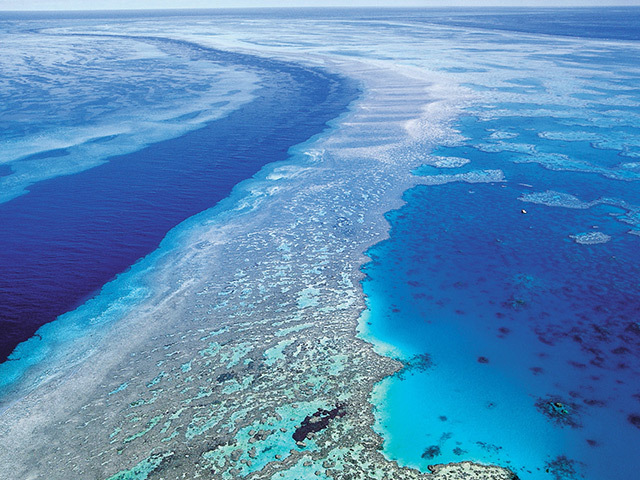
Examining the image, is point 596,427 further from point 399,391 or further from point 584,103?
point 584,103

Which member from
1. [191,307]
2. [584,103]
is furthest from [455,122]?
[191,307]

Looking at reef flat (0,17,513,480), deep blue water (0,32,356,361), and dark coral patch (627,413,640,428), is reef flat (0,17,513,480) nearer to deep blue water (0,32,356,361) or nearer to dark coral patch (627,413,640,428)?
deep blue water (0,32,356,361)

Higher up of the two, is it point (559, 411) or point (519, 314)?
point (519, 314)

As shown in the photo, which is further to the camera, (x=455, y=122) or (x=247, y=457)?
(x=455, y=122)

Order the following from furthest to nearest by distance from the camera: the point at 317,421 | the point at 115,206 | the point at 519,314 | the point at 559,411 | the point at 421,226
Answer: the point at 115,206, the point at 421,226, the point at 519,314, the point at 559,411, the point at 317,421

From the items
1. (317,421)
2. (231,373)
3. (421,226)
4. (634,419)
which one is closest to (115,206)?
(231,373)

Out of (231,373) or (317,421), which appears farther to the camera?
(231,373)

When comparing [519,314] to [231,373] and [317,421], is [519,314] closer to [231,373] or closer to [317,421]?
[317,421]
